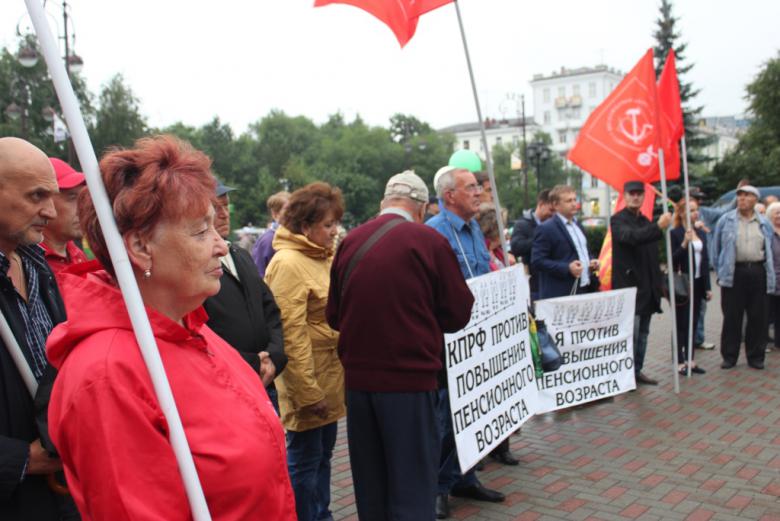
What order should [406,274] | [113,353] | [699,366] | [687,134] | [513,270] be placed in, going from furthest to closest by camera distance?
[687,134], [699,366], [513,270], [406,274], [113,353]

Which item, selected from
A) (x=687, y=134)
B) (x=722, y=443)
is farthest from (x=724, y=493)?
(x=687, y=134)

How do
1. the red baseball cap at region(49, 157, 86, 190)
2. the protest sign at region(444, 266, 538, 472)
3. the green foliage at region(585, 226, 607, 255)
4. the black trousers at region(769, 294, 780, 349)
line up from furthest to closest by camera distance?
the green foliage at region(585, 226, 607, 255) → the black trousers at region(769, 294, 780, 349) → the protest sign at region(444, 266, 538, 472) → the red baseball cap at region(49, 157, 86, 190)

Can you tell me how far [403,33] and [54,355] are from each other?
3.53 m

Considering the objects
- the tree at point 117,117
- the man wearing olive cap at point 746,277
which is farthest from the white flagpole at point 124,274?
the tree at point 117,117

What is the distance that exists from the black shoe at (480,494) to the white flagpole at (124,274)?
3.55 meters

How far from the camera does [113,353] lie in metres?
1.53

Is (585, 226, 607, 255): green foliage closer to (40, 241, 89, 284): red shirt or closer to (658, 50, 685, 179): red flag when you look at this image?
(658, 50, 685, 179): red flag

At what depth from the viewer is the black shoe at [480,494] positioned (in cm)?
473

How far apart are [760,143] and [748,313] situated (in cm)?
3864

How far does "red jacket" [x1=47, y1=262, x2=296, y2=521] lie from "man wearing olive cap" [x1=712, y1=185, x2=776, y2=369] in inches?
334

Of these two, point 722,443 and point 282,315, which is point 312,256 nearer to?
point 282,315

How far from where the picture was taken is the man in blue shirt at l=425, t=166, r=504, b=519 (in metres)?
4.59

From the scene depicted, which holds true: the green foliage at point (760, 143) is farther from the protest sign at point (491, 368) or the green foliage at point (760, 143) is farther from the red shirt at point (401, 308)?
the red shirt at point (401, 308)

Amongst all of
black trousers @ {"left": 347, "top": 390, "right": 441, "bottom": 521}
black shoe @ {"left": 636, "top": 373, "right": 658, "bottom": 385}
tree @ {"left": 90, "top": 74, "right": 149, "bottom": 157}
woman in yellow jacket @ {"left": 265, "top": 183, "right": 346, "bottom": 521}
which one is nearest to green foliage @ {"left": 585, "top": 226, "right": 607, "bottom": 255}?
black shoe @ {"left": 636, "top": 373, "right": 658, "bottom": 385}
